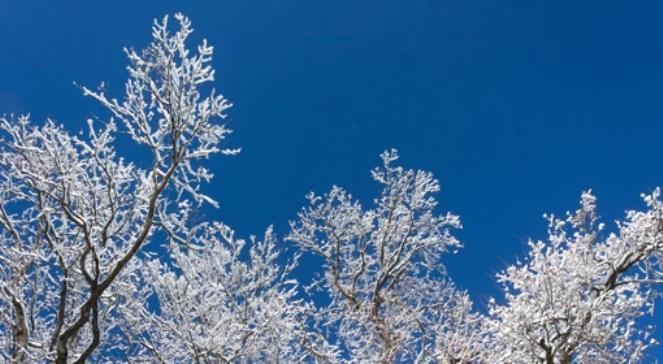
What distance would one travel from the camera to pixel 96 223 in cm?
723

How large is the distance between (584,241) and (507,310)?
6.69 feet

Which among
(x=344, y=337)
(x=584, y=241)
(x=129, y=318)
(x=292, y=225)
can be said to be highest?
(x=292, y=225)

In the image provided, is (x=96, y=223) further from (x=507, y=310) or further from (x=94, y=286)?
(x=507, y=310)

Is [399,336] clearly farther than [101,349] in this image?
No

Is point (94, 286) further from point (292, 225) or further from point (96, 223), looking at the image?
point (292, 225)

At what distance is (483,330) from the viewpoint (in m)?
8.08

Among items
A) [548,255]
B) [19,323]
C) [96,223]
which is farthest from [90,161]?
[548,255]

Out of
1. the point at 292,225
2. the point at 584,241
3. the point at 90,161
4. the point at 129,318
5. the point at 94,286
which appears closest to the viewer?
the point at 94,286

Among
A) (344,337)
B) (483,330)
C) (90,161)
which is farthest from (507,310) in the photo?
(90,161)

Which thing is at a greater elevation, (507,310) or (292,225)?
(292,225)

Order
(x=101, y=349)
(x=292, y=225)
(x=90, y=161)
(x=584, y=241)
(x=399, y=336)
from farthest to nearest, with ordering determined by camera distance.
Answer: (x=292, y=225), (x=101, y=349), (x=584, y=241), (x=399, y=336), (x=90, y=161)

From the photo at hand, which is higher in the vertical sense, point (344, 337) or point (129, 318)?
point (344, 337)

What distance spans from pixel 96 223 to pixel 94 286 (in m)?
0.93

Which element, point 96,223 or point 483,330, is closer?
→ point 96,223
